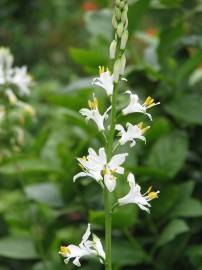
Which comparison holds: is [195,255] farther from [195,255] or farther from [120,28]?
[120,28]

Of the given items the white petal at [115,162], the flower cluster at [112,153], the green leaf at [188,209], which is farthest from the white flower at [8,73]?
the white petal at [115,162]

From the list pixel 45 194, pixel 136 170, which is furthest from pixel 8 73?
pixel 136 170

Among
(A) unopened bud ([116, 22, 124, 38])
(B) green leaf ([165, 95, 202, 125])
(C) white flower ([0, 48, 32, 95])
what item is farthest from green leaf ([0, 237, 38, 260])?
(A) unopened bud ([116, 22, 124, 38])

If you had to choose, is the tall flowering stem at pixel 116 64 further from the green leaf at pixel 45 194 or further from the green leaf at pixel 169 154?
the green leaf at pixel 45 194

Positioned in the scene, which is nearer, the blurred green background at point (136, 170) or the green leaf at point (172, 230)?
the green leaf at point (172, 230)

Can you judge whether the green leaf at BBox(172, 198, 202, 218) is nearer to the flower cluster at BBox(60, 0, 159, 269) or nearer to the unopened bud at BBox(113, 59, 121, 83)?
the flower cluster at BBox(60, 0, 159, 269)

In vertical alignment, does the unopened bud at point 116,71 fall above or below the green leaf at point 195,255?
below
